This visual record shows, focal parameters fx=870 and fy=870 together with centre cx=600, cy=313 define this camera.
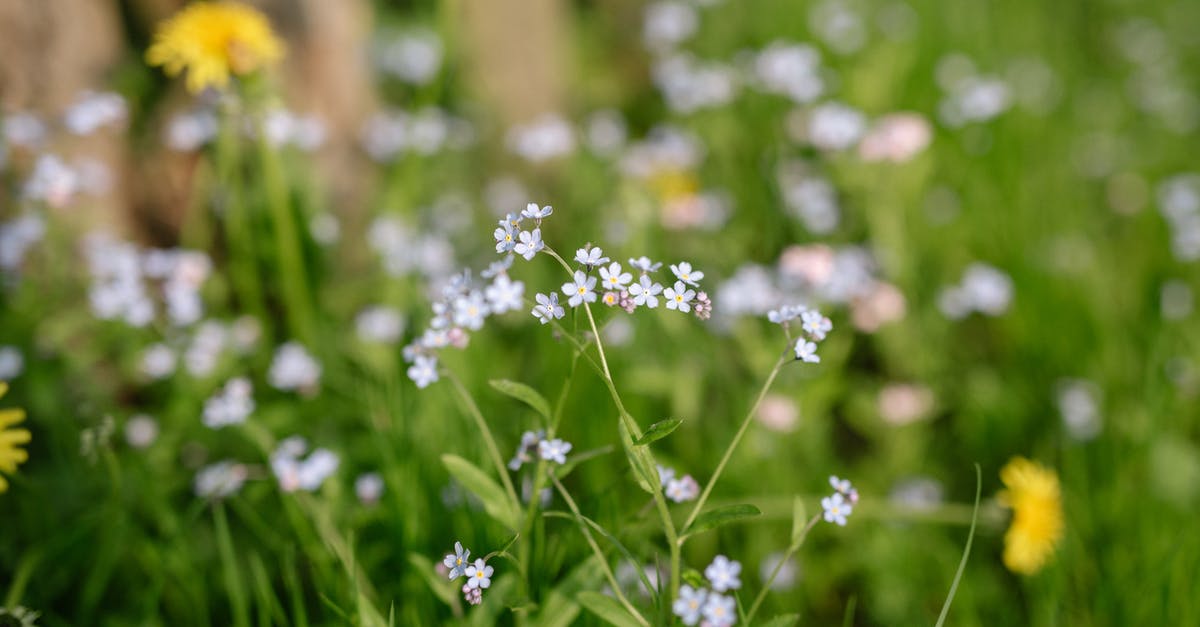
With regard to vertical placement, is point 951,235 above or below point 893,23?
below

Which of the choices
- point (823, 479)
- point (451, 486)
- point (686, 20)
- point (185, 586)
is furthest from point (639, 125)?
point (185, 586)

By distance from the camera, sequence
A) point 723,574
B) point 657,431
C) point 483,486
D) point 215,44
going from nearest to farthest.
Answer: point 657,431 < point 723,574 < point 483,486 < point 215,44

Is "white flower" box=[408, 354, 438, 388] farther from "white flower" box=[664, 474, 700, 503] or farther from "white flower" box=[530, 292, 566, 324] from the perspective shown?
"white flower" box=[664, 474, 700, 503]

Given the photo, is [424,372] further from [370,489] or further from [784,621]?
[784,621]

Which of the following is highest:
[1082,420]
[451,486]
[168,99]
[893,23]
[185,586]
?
[168,99]

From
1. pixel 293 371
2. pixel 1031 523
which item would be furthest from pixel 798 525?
pixel 293 371

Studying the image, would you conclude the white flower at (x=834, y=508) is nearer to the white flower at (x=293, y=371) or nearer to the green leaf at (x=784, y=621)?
the green leaf at (x=784, y=621)

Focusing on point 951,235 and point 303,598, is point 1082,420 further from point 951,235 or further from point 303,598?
point 303,598

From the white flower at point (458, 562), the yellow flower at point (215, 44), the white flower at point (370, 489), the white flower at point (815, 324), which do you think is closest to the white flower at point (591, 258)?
the white flower at point (815, 324)
